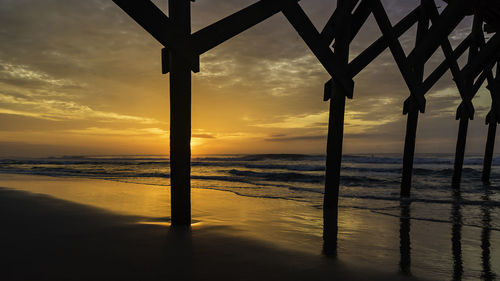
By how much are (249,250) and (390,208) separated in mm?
4175

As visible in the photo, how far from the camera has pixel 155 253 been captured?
2555 millimetres

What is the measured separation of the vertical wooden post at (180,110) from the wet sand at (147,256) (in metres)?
0.49

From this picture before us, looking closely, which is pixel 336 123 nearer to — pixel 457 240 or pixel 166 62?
pixel 457 240

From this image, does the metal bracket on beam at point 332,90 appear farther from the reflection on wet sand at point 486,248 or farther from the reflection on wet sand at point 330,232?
the reflection on wet sand at point 486,248

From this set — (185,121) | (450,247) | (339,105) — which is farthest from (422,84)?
(185,121)

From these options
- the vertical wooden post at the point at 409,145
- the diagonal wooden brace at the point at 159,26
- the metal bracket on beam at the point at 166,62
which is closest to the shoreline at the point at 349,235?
the vertical wooden post at the point at 409,145

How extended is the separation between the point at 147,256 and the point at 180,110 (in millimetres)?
1370

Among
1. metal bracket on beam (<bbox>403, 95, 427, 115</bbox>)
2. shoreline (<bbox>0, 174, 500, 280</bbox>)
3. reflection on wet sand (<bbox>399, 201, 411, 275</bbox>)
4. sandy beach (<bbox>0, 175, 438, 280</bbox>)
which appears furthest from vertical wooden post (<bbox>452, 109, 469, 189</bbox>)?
sandy beach (<bbox>0, 175, 438, 280</bbox>)

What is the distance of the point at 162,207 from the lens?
524cm

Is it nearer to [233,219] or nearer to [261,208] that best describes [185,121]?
[233,219]

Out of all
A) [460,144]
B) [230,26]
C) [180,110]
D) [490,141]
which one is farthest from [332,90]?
[490,141]

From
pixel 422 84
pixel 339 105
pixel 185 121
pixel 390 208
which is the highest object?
pixel 422 84

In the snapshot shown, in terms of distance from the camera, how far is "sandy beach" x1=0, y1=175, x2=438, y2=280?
216cm

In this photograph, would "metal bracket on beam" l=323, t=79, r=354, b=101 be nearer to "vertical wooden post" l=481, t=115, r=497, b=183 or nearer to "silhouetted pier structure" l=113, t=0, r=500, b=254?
"silhouetted pier structure" l=113, t=0, r=500, b=254
